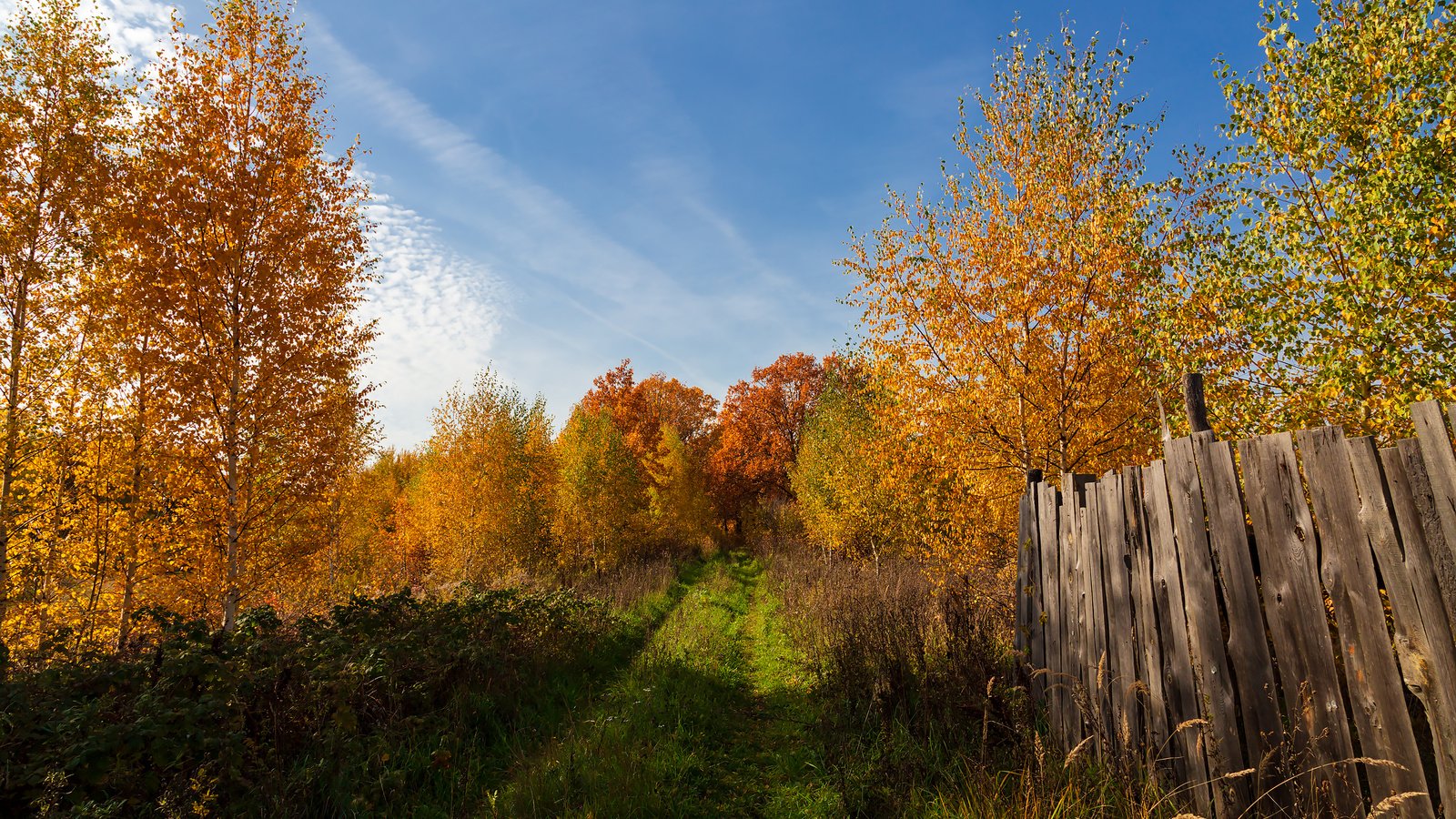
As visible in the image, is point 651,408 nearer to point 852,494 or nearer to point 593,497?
point 593,497

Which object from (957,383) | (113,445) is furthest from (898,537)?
(113,445)

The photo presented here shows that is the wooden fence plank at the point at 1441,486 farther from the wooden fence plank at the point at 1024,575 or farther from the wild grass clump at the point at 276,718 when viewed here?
the wild grass clump at the point at 276,718

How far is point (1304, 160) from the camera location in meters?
5.43

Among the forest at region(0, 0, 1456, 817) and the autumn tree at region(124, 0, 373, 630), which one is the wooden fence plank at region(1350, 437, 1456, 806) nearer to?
the forest at region(0, 0, 1456, 817)

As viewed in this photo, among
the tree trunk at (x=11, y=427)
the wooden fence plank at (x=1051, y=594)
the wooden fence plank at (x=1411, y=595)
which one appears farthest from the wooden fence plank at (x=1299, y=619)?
the tree trunk at (x=11, y=427)

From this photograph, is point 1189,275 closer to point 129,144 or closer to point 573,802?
point 573,802

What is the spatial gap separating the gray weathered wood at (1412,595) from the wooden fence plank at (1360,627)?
0.05 m

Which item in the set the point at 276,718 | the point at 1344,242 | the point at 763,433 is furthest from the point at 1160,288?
the point at 763,433

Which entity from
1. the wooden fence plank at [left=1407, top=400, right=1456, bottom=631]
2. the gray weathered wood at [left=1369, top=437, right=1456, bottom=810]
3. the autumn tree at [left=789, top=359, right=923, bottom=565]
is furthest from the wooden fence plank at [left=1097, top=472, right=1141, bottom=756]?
the autumn tree at [left=789, top=359, right=923, bottom=565]

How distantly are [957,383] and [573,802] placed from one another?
22.8 feet

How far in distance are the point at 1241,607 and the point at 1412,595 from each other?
75cm

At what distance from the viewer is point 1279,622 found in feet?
9.85

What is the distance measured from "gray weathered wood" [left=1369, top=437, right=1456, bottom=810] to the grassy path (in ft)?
10.9

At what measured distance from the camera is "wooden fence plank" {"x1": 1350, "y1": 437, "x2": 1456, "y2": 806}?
239 cm
